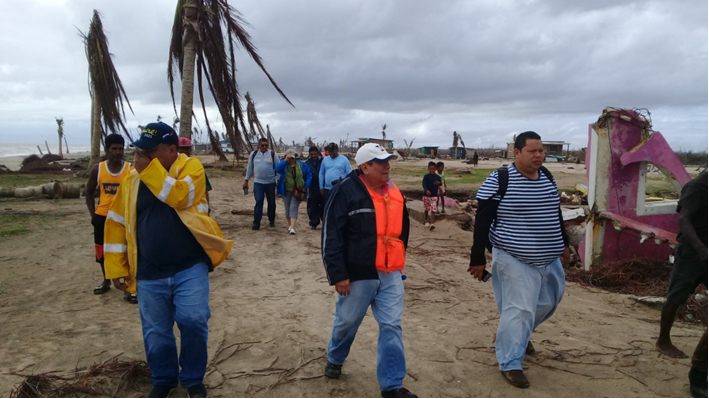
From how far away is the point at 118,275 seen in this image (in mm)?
3094

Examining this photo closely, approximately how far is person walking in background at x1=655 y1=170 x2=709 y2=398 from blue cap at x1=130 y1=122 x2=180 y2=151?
365cm

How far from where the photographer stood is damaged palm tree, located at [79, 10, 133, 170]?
12312 mm

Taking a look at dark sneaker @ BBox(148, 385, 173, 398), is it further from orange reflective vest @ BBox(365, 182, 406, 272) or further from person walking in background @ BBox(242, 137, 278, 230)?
person walking in background @ BBox(242, 137, 278, 230)

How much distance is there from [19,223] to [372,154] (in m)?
8.62

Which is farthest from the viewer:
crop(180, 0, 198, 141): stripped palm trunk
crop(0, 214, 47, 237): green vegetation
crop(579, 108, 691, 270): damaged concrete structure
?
crop(0, 214, 47, 237): green vegetation

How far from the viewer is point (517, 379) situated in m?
3.42

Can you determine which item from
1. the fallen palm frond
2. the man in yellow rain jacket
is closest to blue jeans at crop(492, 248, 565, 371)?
the man in yellow rain jacket

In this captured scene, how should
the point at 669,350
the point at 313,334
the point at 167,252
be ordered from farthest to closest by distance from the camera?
the point at 313,334
the point at 669,350
the point at 167,252

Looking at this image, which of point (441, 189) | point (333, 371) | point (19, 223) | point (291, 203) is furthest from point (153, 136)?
point (441, 189)

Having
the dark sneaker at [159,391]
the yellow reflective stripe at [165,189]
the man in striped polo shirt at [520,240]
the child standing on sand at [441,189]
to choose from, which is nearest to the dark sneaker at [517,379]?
the man in striped polo shirt at [520,240]

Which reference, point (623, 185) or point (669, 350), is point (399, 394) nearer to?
point (669, 350)

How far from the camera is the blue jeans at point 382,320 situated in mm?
3113

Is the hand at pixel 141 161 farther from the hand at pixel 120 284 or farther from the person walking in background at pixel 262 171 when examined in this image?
the person walking in background at pixel 262 171

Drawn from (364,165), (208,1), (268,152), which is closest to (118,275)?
(364,165)
